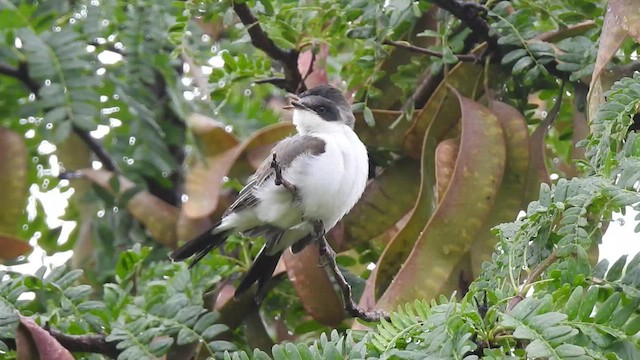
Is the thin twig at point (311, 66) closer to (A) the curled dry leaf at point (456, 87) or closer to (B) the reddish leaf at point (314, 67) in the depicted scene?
(B) the reddish leaf at point (314, 67)

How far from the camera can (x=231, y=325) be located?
131 inches

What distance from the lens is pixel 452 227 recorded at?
113 inches

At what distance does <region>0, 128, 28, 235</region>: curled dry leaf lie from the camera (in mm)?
3793

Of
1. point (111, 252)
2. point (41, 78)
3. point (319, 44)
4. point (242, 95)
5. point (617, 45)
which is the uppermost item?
point (617, 45)

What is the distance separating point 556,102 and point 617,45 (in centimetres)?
52

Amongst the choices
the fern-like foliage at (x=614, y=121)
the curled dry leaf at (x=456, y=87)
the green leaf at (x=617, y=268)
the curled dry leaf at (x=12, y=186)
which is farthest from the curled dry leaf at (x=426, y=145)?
the curled dry leaf at (x=12, y=186)

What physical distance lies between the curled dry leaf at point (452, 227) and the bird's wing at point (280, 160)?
0.66m

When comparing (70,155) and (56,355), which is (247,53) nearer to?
(70,155)

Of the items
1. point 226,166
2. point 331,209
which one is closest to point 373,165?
point 331,209

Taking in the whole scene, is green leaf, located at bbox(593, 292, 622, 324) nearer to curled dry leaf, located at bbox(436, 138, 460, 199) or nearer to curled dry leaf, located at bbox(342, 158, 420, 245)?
curled dry leaf, located at bbox(436, 138, 460, 199)

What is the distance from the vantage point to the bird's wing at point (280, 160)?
3459mm

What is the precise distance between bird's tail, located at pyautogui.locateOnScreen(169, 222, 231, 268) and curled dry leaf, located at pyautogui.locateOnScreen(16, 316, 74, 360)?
0.63 meters

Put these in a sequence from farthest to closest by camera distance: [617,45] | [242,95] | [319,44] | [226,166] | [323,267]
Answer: [242,95], [226,166], [319,44], [323,267], [617,45]

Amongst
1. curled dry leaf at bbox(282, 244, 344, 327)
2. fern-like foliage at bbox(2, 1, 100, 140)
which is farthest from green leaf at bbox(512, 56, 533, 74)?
fern-like foliage at bbox(2, 1, 100, 140)
